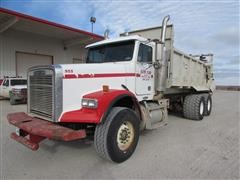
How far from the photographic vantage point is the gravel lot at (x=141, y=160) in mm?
3369

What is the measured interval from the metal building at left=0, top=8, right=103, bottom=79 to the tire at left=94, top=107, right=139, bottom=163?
11.3 metres

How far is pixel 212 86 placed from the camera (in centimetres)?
1050

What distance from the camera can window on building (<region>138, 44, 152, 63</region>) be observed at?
4891mm

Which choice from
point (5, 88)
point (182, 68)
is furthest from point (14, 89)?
point (182, 68)

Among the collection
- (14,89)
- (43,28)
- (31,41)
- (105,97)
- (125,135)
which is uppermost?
(43,28)

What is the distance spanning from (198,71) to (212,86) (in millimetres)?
2488

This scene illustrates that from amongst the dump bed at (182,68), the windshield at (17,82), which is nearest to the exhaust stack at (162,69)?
the dump bed at (182,68)

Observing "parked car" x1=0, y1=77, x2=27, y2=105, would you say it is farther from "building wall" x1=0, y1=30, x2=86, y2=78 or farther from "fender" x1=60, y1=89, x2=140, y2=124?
"fender" x1=60, y1=89, x2=140, y2=124

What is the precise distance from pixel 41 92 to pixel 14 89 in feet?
29.6

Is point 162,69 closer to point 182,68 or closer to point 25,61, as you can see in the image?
point 182,68

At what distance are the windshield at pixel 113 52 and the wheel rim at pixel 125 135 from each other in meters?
1.65

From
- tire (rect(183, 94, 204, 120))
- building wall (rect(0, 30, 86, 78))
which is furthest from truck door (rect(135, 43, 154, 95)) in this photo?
building wall (rect(0, 30, 86, 78))

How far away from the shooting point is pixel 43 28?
14.4 m

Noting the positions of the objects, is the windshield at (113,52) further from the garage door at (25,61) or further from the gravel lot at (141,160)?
the garage door at (25,61)
